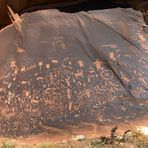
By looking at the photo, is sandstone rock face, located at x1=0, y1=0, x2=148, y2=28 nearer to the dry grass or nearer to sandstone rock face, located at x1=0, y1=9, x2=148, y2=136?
sandstone rock face, located at x1=0, y1=9, x2=148, y2=136

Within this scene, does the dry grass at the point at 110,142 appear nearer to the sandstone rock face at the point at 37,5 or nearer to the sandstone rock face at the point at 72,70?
the sandstone rock face at the point at 72,70

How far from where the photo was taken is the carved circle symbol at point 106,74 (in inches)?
193

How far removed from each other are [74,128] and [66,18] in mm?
1278

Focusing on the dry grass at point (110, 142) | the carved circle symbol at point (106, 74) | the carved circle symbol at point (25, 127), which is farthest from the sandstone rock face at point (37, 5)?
the dry grass at point (110, 142)

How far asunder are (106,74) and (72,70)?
324 millimetres

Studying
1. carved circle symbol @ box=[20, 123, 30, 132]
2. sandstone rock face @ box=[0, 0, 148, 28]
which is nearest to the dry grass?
carved circle symbol @ box=[20, 123, 30, 132]

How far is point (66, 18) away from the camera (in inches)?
210

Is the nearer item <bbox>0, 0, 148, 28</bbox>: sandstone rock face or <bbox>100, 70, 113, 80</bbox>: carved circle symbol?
<bbox>100, 70, 113, 80</bbox>: carved circle symbol

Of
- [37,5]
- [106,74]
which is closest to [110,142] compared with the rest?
[106,74]

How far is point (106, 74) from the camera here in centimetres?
493

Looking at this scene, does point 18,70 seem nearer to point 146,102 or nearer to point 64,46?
point 64,46

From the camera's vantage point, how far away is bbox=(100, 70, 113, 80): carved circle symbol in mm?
4910

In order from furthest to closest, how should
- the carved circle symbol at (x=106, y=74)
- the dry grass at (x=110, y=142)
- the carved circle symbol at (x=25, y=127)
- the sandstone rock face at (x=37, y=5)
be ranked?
the sandstone rock face at (x=37, y=5) → the carved circle symbol at (x=106, y=74) → the carved circle symbol at (x=25, y=127) → the dry grass at (x=110, y=142)

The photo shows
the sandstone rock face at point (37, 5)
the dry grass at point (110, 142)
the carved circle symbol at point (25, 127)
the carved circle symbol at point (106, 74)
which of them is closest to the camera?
the dry grass at point (110, 142)
